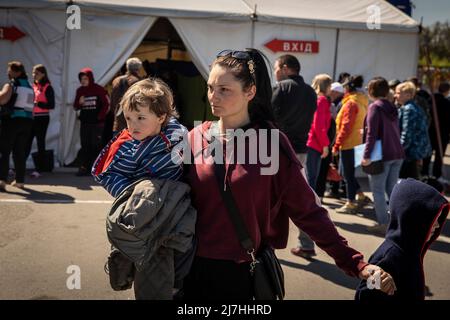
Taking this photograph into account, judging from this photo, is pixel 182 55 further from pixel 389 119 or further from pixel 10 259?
pixel 10 259

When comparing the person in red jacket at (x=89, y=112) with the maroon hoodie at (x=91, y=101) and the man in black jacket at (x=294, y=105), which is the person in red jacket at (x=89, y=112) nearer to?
the maroon hoodie at (x=91, y=101)

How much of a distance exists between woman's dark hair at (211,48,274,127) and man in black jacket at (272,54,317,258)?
304 centimetres

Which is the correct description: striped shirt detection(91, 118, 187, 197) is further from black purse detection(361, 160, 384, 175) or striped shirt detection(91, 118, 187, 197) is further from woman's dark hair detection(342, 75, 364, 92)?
woman's dark hair detection(342, 75, 364, 92)

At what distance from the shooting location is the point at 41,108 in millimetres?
8445

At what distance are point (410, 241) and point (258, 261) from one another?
0.84 m

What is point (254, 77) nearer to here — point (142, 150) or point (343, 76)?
point (142, 150)

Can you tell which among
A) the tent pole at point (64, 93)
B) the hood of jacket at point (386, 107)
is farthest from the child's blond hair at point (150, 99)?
the tent pole at point (64, 93)

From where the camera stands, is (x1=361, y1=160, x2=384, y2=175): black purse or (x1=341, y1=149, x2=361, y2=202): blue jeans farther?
(x1=341, y1=149, x2=361, y2=202): blue jeans

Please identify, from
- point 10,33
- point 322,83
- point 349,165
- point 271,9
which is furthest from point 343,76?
point 10,33

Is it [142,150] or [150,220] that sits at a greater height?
[142,150]

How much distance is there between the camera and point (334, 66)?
394 inches

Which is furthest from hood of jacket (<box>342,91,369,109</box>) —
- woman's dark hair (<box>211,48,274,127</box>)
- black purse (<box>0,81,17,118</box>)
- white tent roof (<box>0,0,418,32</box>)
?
woman's dark hair (<box>211,48,274,127</box>)

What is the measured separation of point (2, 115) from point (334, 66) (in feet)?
19.5

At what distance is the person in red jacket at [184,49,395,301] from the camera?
83.9 inches
